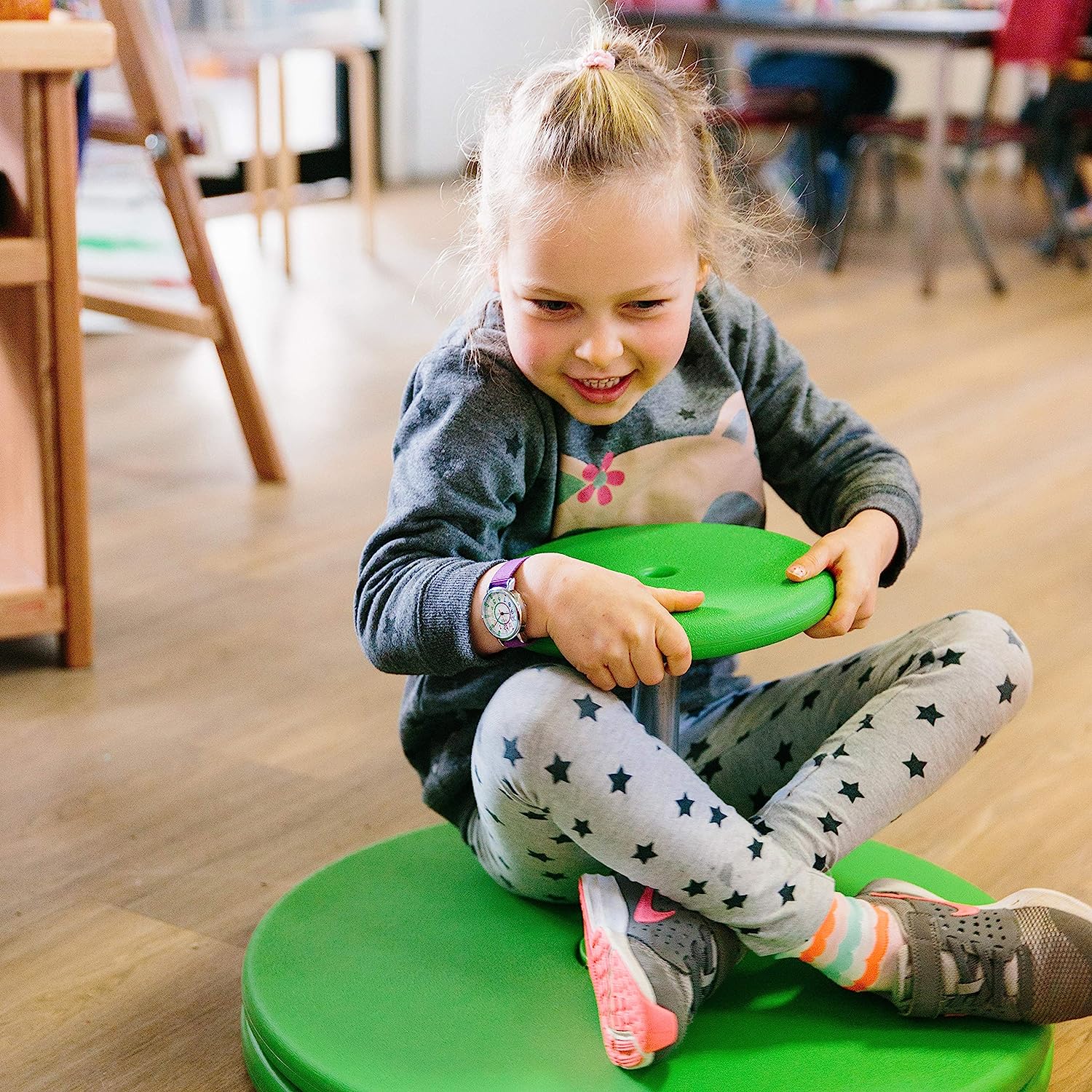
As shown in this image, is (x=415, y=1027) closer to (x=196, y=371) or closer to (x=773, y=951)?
(x=773, y=951)

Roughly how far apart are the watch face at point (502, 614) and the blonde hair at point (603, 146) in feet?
0.77

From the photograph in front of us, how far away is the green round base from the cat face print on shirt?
278 millimetres

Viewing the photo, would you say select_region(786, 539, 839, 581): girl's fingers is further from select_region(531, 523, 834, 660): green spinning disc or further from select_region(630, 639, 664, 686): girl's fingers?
select_region(630, 639, 664, 686): girl's fingers

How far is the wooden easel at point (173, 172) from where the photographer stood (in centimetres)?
188

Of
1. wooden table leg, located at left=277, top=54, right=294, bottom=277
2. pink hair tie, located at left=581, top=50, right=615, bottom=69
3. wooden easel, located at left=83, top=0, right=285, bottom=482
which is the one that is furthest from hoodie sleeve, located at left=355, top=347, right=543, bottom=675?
wooden table leg, located at left=277, top=54, right=294, bottom=277

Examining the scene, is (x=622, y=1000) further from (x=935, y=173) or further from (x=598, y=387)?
(x=935, y=173)

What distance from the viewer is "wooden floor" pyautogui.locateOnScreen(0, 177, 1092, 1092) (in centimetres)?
108

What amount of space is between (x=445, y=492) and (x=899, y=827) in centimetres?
55

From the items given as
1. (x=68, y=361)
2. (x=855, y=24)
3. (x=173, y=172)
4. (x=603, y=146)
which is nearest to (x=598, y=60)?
(x=603, y=146)

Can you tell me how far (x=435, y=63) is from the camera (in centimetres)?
492

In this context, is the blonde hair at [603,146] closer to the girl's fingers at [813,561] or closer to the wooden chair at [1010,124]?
the girl's fingers at [813,561]

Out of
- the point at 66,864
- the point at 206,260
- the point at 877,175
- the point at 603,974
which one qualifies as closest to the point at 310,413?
the point at 206,260

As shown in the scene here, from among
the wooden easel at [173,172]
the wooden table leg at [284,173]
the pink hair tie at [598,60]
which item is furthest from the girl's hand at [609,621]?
the wooden table leg at [284,173]

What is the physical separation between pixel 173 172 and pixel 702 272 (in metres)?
1.14
